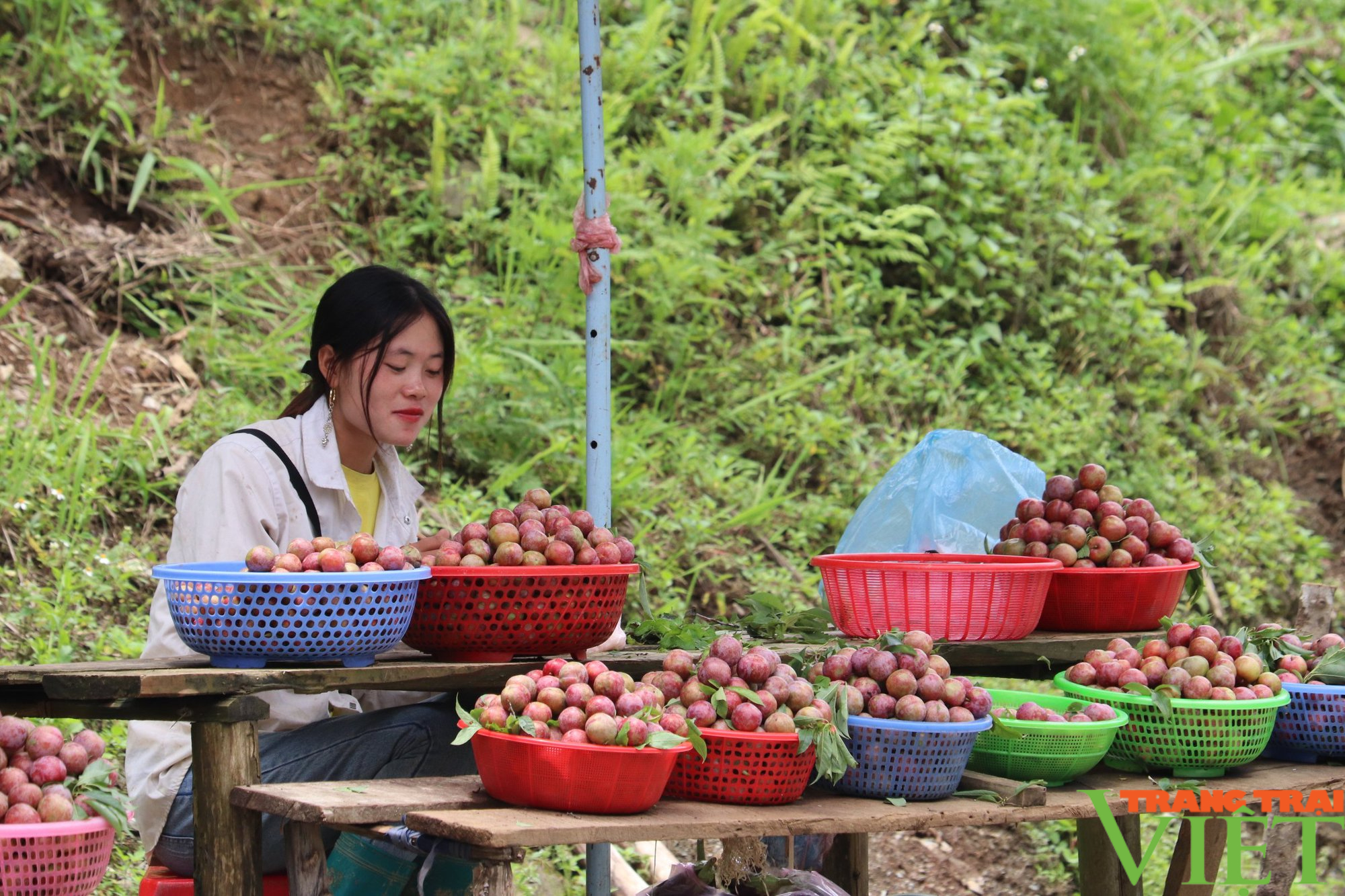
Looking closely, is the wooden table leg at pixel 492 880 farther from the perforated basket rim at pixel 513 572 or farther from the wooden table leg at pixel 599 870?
the wooden table leg at pixel 599 870

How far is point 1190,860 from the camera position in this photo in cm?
317

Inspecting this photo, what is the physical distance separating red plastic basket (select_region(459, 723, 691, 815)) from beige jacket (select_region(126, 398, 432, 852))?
55cm

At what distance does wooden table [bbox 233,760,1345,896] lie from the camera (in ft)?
7.04

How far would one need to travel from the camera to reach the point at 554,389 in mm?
5895

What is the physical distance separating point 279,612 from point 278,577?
0.08 metres

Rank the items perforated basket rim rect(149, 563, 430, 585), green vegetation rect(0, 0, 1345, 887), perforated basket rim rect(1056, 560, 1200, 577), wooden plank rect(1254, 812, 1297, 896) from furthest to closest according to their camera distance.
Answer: green vegetation rect(0, 0, 1345, 887), wooden plank rect(1254, 812, 1297, 896), perforated basket rim rect(1056, 560, 1200, 577), perforated basket rim rect(149, 563, 430, 585)

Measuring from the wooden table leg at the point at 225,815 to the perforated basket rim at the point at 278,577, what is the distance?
262mm

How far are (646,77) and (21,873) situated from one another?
238 inches

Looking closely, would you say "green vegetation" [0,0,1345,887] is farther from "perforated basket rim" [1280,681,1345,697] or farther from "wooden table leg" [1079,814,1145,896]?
"perforated basket rim" [1280,681,1345,697]

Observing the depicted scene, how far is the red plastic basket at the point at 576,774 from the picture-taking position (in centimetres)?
225

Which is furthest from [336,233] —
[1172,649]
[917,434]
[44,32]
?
[1172,649]

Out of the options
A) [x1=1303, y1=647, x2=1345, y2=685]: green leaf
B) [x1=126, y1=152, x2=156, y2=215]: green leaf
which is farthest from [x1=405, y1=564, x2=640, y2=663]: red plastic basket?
[x1=126, y1=152, x2=156, y2=215]: green leaf

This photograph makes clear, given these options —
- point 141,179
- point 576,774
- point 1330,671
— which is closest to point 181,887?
point 576,774

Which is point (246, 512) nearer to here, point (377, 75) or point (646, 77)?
point (377, 75)
